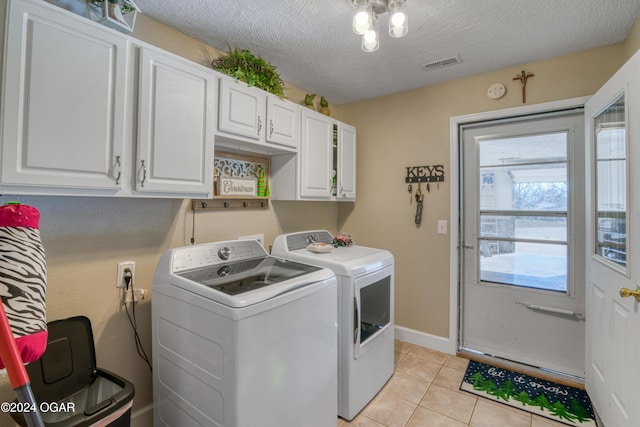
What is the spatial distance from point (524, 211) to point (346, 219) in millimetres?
1639

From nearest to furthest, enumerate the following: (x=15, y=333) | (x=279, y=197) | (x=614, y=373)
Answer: (x=15, y=333) → (x=614, y=373) → (x=279, y=197)

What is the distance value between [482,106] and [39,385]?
329 cm

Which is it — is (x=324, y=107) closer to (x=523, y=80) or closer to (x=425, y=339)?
(x=523, y=80)

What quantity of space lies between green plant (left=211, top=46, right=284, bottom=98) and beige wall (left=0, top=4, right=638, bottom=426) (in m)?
0.26

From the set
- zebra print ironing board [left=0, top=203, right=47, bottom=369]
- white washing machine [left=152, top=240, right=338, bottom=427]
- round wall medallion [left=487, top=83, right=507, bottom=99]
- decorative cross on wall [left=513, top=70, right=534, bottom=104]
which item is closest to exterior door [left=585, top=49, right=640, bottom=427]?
decorative cross on wall [left=513, top=70, right=534, bottom=104]

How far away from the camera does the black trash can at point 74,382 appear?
1297 mm

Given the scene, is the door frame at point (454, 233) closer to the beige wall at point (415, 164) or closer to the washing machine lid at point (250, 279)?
the beige wall at point (415, 164)

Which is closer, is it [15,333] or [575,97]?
[15,333]

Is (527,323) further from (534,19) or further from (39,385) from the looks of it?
(39,385)

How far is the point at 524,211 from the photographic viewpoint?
246 cm

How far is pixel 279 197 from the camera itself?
8.27 ft

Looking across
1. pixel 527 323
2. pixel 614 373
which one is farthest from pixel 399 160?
pixel 614 373

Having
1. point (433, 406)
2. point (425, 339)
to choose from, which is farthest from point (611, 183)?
point (425, 339)

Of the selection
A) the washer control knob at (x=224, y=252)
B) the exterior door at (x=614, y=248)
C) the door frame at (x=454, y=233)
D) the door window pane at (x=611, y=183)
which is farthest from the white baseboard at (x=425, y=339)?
the washer control knob at (x=224, y=252)
